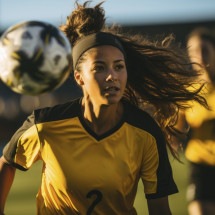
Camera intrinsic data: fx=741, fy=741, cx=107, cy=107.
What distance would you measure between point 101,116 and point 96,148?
0.85ft

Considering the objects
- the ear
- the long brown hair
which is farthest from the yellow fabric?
the long brown hair

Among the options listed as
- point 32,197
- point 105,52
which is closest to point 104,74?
point 105,52

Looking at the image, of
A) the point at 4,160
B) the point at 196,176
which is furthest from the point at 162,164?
the point at 196,176

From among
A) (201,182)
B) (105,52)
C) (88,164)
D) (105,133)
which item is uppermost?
(105,52)

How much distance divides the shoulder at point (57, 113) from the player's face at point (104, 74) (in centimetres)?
16

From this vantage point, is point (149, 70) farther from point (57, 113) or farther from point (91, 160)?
point (91, 160)

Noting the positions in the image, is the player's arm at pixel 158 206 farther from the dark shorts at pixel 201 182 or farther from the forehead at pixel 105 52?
the dark shorts at pixel 201 182

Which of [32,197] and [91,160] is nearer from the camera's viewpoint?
[91,160]

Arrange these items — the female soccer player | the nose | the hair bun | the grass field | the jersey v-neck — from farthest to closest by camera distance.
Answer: the grass field, the hair bun, the jersey v-neck, the female soccer player, the nose

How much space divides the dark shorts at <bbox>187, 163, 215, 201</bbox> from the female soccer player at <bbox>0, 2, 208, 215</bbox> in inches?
78.1

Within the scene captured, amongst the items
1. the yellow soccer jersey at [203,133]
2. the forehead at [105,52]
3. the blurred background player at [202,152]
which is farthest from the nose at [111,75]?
the yellow soccer jersey at [203,133]

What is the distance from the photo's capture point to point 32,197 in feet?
39.4

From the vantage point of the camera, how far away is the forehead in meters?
5.13

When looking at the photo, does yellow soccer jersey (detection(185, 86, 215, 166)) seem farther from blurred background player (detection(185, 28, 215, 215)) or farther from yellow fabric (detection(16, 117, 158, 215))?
yellow fabric (detection(16, 117, 158, 215))
